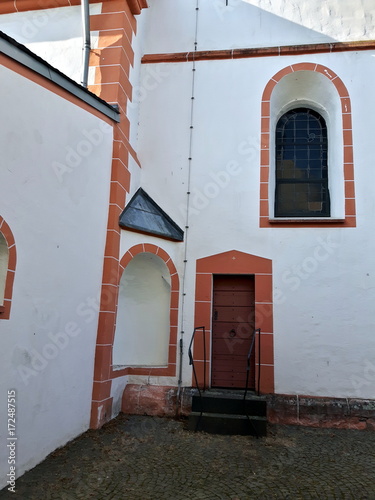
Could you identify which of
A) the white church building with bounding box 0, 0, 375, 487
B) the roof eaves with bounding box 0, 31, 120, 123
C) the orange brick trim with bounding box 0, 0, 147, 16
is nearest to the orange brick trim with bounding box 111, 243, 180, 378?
the white church building with bounding box 0, 0, 375, 487

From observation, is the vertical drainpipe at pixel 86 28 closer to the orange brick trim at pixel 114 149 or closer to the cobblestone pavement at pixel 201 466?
the orange brick trim at pixel 114 149

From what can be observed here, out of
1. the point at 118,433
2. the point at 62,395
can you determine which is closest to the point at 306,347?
the point at 118,433

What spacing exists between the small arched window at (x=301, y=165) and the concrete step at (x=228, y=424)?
3.33m

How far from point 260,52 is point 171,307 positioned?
4.61 m

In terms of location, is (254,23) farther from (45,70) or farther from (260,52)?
(45,70)

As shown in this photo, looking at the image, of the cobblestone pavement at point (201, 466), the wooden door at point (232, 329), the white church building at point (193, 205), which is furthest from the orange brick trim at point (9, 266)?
the wooden door at point (232, 329)

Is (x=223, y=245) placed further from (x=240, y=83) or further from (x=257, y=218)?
(x=240, y=83)

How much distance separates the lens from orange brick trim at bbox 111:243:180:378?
21.1 feet

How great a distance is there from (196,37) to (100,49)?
1.93 m

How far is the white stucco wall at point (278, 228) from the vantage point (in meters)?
6.28

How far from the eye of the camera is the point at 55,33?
7.16 meters

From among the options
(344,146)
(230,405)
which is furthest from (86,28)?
(230,405)

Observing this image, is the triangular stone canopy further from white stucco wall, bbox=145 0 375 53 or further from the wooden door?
white stucco wall, bbox=145 0 375 53

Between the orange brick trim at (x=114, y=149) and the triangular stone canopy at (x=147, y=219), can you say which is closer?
the orange brick trim at (x=114, y=149)
